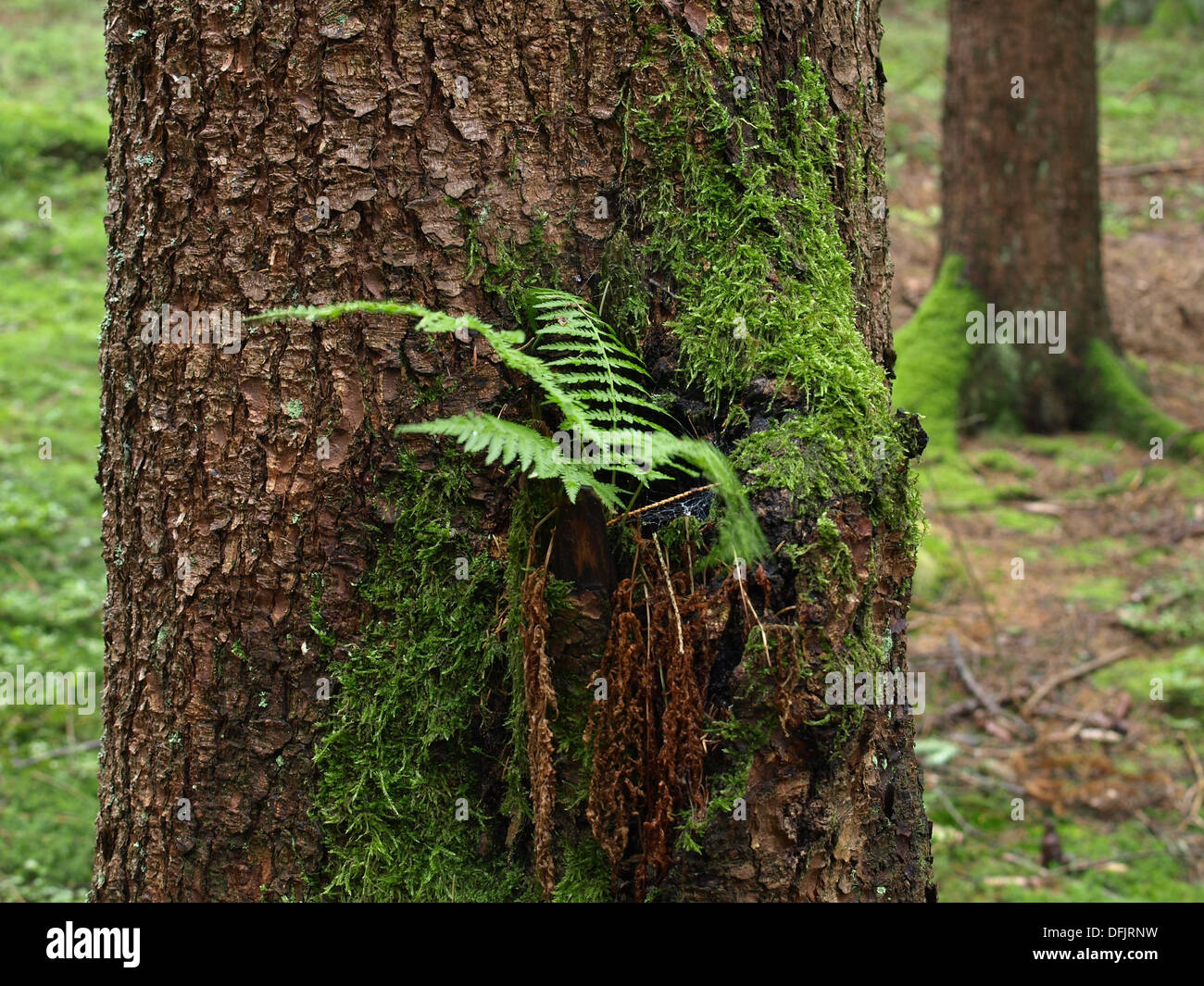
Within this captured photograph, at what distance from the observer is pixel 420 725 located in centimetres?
204

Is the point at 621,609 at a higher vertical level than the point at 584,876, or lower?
higher

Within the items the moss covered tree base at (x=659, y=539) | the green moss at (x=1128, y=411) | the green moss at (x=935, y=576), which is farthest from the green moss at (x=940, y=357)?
the moss covered tree base at (x=659, y=539)

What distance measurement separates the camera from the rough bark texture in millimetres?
7625

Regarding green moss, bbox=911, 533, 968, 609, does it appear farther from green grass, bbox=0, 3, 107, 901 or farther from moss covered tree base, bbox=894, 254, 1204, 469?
green grass, bbox=0, 3, 107, 901

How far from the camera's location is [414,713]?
2037 mm

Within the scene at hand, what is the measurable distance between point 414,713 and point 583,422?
77cm

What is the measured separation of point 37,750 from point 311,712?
3602 mm

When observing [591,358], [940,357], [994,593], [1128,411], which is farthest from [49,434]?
[1128,411]

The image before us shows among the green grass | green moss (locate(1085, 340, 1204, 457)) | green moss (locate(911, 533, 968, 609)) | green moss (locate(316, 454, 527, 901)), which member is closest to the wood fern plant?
green moss (locate(316, 454, 527, 901))

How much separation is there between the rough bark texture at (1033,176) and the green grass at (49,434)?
7.07m

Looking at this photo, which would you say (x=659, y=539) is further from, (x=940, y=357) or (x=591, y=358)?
(x=940, y=357)

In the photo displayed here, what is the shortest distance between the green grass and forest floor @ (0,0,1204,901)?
17 mm

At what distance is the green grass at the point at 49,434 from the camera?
4.39 metres
